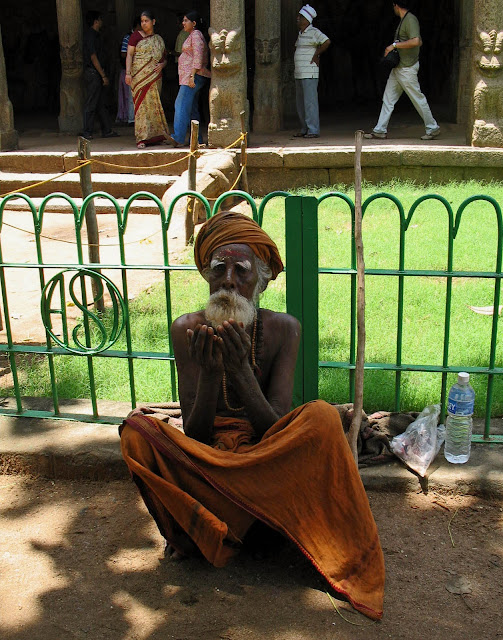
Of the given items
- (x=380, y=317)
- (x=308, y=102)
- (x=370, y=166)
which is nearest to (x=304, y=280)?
(x=380, y=317)

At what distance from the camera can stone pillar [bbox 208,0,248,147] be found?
9.95 m

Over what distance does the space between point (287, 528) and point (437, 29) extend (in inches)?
593

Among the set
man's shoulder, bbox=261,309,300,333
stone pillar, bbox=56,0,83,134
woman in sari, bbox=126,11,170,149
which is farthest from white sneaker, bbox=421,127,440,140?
man's shoulder, bbox=261,309,300,333

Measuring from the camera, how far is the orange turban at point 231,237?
3.04 meters

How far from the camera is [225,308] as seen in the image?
2.89 meters

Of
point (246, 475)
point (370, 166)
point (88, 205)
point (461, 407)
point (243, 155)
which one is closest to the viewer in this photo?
point (246, 475)

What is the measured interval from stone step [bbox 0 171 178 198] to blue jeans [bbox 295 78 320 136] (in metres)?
2.50

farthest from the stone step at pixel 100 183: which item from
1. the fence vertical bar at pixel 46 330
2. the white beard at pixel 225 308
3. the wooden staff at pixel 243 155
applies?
the white beard at pixel 225 308

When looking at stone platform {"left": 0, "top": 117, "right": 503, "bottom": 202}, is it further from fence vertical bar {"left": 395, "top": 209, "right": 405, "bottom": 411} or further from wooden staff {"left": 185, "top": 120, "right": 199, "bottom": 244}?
fence vertical bar {"left": 395, "top": 209, "right": 405, "bottom": 411}

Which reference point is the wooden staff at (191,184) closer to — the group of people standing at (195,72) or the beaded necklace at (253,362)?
the group of people standing at (195,72)

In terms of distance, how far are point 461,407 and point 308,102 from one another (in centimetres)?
853

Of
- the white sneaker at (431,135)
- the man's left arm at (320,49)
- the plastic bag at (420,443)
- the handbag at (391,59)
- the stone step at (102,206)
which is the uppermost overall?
the man's left arm at (320,49)

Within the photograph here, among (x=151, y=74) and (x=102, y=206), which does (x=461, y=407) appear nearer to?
(x=102, y=206)

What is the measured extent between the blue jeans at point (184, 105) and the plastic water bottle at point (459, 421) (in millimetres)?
8241
